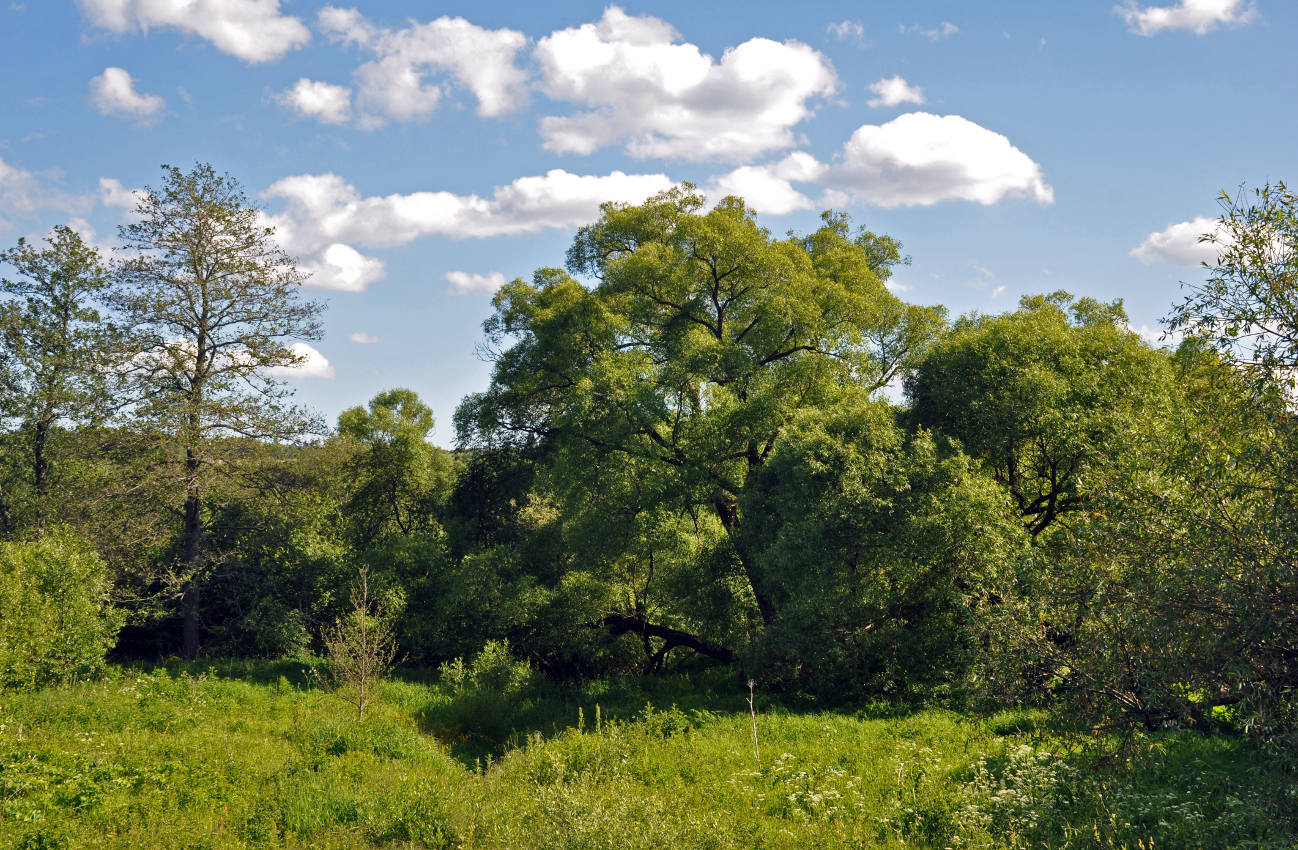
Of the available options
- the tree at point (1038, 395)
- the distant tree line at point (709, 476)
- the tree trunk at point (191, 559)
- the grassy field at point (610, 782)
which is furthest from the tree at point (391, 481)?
the tree at point (1038, 395)

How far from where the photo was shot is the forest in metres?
10.1

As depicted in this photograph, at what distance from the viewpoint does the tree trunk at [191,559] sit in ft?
88.4

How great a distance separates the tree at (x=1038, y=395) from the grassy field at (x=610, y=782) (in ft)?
22.6

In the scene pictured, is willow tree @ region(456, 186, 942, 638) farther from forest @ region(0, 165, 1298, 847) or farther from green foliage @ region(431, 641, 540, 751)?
green foliage @ region(431, 641, 540, 751)

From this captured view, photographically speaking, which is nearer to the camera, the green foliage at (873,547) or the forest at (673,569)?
the forest at (673,569)

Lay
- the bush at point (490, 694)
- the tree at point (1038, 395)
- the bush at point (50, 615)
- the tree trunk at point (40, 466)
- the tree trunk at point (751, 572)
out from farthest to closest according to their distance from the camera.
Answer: the tree trunk at point (40, 466) < the tree trunk at point (751, 572) < the bush at point (490, 694) < the bush at point (50, 615) < the tree at point (1038, 395)

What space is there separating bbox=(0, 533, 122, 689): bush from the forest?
0.12 meters

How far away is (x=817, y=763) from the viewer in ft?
50.6

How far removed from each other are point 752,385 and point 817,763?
38.2 ft

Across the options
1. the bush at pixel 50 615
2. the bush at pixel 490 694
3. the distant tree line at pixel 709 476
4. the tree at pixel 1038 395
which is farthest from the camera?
the bush at pixel 490 694

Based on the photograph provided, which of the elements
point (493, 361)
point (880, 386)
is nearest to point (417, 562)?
point (493, 361)

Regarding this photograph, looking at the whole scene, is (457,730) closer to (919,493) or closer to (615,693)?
(615,693)

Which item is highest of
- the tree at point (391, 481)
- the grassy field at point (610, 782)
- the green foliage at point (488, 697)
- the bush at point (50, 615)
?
the tree at point (391, 481)

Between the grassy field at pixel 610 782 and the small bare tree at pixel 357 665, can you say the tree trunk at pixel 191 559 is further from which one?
→ the small bare tree at pixel 357 665
